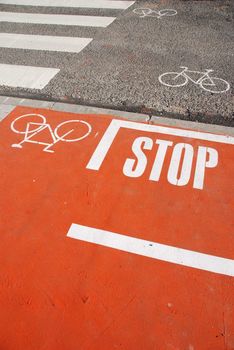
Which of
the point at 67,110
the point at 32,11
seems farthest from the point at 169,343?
the point at 32,11

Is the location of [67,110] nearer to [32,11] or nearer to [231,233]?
[231,233]

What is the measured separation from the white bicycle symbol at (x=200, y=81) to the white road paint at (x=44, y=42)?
2406 mm

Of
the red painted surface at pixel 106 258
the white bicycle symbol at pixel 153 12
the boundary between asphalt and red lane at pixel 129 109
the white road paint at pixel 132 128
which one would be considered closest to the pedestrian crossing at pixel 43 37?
the boundary between asphalt and red lane at pixel 129 109

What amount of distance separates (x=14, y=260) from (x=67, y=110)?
302 cm

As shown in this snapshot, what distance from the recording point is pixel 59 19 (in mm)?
9141

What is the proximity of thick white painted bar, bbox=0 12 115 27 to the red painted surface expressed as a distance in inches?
216

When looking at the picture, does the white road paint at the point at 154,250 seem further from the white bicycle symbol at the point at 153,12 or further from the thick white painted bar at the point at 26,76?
the white bicycle symbol at the point at 153,12

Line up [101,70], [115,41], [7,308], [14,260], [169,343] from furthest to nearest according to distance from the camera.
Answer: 1. [115,41]
2. [101,70]
3. [14,260]
4. [7,308]
5. [169,343]

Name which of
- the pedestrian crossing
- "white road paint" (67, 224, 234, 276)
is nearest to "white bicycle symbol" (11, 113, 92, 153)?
the pedestrian crossing

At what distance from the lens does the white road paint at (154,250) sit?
3.33 metres

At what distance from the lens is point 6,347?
9.16 feet

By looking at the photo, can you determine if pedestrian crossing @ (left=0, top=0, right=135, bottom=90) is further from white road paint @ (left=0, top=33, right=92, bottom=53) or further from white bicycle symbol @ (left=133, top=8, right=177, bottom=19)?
white bicycle symbol @ (left=133, top=8, right=177, bottom=19)

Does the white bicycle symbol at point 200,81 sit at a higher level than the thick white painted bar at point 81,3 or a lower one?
lower

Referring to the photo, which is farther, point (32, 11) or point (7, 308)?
point (32, 11)
